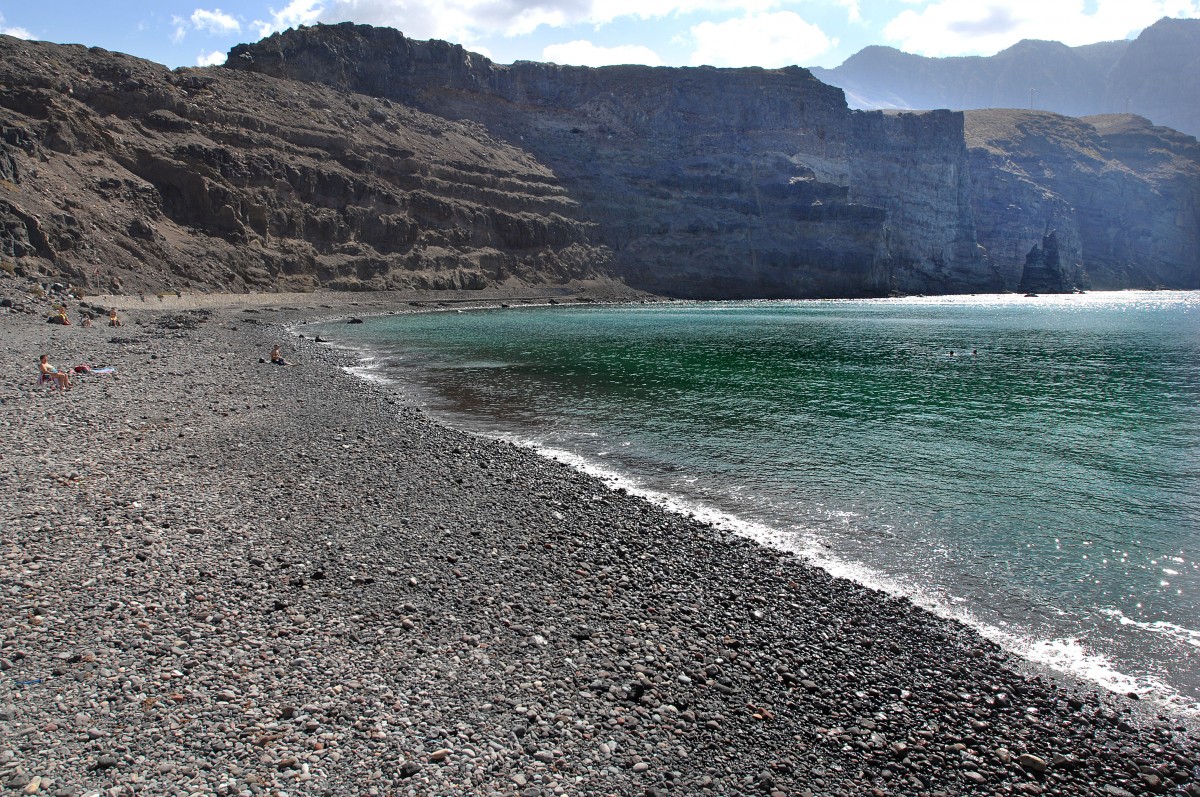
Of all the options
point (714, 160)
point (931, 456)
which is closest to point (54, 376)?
point (931, 456)

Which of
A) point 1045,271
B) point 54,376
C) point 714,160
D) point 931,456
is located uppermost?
point 714,160

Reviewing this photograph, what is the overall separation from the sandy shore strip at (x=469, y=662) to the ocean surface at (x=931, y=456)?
1.76 metres

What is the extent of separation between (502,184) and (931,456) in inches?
4520

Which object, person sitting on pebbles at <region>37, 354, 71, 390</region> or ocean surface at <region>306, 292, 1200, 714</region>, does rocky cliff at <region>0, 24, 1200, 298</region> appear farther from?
ocean surface at <region>306, 292, 1200, 714</region>

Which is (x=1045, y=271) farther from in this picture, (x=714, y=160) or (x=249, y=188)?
(x=249, y=188)

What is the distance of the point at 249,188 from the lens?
307ft

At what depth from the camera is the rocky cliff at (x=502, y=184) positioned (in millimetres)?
79562

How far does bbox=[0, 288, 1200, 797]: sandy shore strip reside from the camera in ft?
21.5

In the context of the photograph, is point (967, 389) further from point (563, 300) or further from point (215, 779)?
point (563, 300)

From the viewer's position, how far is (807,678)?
8508 mm

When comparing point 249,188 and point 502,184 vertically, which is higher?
point 502,184

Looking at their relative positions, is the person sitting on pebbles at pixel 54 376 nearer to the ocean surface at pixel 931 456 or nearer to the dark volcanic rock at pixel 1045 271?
the ocean surface at pixel 931 456

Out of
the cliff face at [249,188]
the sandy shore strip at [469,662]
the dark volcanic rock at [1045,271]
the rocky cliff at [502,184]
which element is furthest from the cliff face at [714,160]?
the sandy shore strip at [469,662]

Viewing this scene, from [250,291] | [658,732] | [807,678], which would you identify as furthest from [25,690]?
[250,291]
